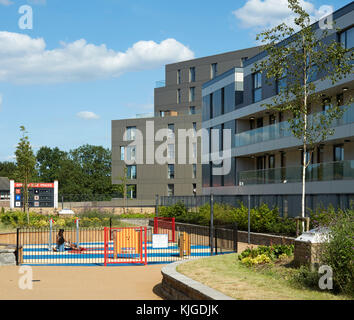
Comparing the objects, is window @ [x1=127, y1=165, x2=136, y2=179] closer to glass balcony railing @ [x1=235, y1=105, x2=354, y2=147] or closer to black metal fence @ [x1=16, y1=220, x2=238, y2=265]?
glass balcony railing @ [x1=235, y1=105, x2=354, y2=147]

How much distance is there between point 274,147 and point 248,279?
2518 centimetres

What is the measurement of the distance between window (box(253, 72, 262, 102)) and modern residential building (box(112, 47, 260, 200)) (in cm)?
3481

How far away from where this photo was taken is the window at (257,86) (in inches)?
1552

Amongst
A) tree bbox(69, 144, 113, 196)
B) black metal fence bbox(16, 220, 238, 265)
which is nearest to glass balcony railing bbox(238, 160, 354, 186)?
black metal fence bbox(16, 220, 238, 265)

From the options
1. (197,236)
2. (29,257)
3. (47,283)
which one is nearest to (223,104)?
(197,236)

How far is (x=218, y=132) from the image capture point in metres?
45.3

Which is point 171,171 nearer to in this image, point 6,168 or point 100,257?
point 100,257

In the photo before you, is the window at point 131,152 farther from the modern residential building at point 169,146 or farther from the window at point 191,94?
the window at point 191,94

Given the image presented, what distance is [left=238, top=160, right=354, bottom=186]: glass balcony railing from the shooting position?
29109 mm

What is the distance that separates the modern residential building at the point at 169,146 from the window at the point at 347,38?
44246 millimetres

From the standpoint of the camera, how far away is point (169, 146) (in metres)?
77.7

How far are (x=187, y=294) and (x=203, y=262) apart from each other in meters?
4.17

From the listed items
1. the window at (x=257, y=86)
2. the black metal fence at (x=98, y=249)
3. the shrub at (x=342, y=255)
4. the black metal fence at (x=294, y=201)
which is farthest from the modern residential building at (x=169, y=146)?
the shrub at (x=342, y=255)

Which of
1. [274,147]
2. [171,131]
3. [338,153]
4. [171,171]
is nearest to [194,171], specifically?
[171,171]
